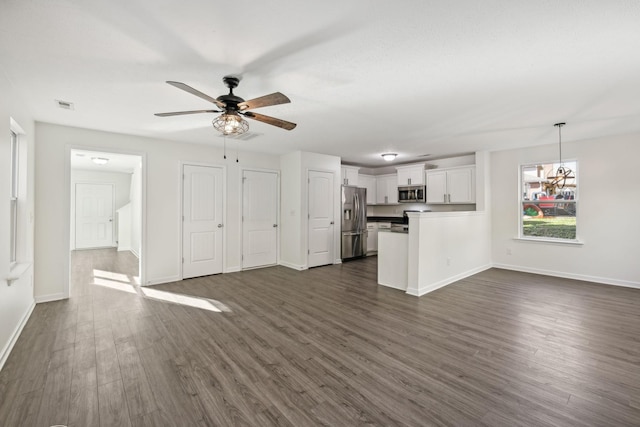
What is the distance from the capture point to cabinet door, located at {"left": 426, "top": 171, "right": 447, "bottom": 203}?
6439 millimetres

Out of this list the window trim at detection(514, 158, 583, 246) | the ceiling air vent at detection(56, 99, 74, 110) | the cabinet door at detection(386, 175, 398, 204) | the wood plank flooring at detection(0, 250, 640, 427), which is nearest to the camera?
the wood plank flooring at detection(0, 250, 640, 427)

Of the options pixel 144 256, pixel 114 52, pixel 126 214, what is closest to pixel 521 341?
pixel 114 52

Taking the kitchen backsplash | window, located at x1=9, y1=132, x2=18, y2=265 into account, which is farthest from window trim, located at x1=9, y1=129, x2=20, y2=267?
the kitchen backsplash

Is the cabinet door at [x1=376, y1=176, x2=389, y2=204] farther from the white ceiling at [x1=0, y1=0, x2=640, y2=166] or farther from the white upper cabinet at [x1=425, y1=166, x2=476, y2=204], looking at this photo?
the white ceiling at [x1=0, y1=0, x2=640, y2=166]

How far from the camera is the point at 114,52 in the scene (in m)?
2.12

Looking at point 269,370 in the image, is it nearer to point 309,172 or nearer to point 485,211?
point 309,172

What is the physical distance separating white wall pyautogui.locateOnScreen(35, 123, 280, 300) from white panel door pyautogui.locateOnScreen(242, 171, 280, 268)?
0.17 meters

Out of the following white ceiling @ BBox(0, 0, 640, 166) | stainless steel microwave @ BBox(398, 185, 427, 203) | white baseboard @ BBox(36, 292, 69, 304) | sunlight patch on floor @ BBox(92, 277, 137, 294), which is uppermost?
white ceiling @ BBox(0, 0, 640, 166)

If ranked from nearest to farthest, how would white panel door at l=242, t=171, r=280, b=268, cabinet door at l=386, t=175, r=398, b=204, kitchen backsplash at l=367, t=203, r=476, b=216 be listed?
white panel door at l=242, t=171, r=280, b=268
kitchen backsplash at l=367, t=203, r=476, b=216
cabinet door at l=386, t=175, r=398, b=204

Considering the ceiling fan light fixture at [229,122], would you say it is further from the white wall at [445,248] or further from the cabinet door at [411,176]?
the cabinet door at [411,176]

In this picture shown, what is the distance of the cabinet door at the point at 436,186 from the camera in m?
6.44

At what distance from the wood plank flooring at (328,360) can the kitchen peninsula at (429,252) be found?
38 centimetres

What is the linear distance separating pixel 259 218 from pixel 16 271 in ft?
12.1

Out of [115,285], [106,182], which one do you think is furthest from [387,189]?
[106,182]
